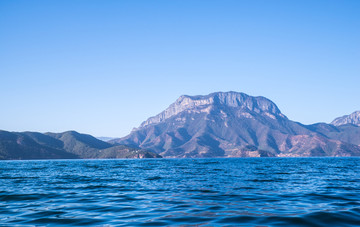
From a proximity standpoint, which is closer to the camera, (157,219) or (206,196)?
(157,219)

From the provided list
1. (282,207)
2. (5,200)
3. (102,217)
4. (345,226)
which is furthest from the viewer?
(5,200)

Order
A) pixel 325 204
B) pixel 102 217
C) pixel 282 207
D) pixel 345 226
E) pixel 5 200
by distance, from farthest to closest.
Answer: pixel 5 200 → pixel 325 204 → pixel 282 207 → pixel 102 217 → pixel 345 226

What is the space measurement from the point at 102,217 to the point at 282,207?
40.3ft

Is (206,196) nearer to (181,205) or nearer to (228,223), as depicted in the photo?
(181,205)

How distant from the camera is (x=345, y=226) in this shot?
15.4m

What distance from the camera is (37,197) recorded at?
90.1 ft

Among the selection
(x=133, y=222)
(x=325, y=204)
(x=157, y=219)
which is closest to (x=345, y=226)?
(x=325, y=204)

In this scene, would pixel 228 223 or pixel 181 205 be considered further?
pixel 181 205

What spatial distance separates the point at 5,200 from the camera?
84.3ft

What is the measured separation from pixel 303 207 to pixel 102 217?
1376 centimetres

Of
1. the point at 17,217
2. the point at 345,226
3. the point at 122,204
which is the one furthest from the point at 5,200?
the point at 345,226

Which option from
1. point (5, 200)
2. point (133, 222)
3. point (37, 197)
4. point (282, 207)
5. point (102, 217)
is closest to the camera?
point (133, 222)

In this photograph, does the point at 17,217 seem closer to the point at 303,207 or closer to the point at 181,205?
the point at 181,205

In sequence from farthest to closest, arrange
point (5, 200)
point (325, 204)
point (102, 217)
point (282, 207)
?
point (5, 200), point (325, 204), point (282, 207), point (102, 217)
